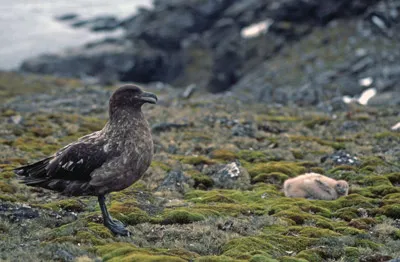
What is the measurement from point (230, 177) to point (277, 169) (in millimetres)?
2804

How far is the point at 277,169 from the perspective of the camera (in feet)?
78.7

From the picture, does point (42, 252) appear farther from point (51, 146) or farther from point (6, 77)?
point (6, 77)

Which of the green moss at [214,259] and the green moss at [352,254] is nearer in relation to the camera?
the green moss at [214,259]

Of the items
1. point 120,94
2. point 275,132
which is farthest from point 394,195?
point 275,132

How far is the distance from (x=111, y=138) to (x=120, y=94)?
1.24 meters

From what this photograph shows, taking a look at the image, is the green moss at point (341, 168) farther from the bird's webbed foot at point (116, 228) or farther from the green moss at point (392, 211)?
the bird's webbed foot at point (116, 228)

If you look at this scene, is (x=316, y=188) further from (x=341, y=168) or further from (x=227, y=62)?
(x=227, y=62)

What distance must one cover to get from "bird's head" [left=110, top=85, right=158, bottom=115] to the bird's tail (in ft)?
8.31

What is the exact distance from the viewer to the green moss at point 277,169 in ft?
77.9

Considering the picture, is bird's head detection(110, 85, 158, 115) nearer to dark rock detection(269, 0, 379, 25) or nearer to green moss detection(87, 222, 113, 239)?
green moss detection(87, 222, 113, 239)

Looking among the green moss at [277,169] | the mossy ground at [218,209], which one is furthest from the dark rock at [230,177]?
the green moss at [277,169]

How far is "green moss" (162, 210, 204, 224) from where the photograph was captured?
607 inches

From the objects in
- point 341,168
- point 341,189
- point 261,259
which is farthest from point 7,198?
point 341,168

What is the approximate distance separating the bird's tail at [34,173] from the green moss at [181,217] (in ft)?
12.5
